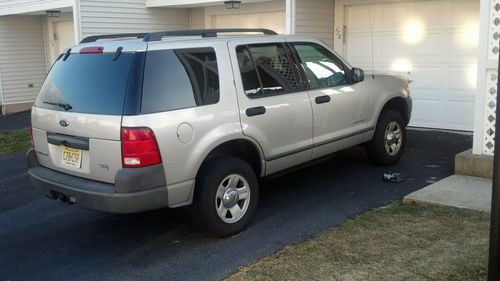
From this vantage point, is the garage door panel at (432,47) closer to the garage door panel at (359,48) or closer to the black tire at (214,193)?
the garage door panel at (359,48)

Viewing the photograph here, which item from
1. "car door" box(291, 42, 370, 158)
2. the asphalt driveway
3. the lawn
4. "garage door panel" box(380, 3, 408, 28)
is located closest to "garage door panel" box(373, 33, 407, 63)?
"garage door panel" box(380, 3, 408, 28)

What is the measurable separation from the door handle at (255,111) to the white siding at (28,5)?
849 cm

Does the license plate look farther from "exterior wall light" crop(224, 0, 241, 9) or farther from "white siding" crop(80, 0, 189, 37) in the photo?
"white siding" crop(80, 0, 189, 37)

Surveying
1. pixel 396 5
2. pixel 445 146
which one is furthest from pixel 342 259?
pixel 396 5

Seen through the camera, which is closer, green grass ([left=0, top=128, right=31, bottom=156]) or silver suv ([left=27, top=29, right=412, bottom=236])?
silver suv ([left=27, top=29, right=412, bottom=236])

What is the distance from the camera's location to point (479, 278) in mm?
3936

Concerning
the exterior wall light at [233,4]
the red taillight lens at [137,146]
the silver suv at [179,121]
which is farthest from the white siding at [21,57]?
the red taillight lens at [137,146]

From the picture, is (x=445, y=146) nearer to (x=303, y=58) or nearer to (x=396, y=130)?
(x=396, y=130)

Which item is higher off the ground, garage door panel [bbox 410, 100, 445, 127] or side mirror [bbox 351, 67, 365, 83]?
side mirror [bbox 351, 67, 365, 83]

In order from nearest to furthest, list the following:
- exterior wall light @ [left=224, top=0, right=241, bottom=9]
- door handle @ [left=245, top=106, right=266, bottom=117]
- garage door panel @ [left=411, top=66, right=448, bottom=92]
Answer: door handle @ [left=245, top=106, right=266, bottom=117]
garage door panel @ [left=411, top=66, right=448, bottom=92]
exterior wall light @ [left=224, top=0, right=241, bottom=9]

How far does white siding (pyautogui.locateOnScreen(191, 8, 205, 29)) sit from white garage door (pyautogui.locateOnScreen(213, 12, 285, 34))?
1.84ft

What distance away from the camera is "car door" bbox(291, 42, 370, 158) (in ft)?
19.5

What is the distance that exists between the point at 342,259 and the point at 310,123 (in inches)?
72.4

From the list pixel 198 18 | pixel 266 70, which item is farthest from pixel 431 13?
pixel 198 18
